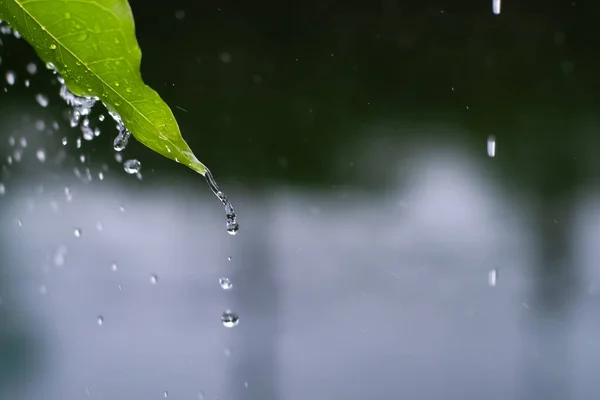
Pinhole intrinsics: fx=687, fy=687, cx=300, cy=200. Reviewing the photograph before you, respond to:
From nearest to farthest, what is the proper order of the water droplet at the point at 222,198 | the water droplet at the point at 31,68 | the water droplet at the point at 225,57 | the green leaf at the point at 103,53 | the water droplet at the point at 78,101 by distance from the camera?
1. the green leaf at the point at 103,53
2. the water droplet at the point at 222,198
3. the water droplet at the point at 78,101
4. the water droplet at the point at 31,68
5. the water droplet at the point at 225,57

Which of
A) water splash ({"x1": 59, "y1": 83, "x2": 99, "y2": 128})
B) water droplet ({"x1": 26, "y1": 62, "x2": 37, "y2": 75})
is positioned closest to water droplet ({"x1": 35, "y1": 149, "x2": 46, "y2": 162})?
water droplet ({"x1": 26, "y1": 62, "x2": 37, "y2": 75})

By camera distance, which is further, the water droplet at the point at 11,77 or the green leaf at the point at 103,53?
the water droplet at the point at 11,77

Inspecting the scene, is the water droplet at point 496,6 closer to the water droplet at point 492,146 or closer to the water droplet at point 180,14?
the water droplet at point 492,146

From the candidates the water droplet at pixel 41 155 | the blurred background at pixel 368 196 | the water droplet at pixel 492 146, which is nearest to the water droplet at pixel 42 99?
the blurred background at pixel 368 196

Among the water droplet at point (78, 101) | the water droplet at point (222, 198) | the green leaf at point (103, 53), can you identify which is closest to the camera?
the green leaf at point (103, 53)

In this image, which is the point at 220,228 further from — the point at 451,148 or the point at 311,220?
the point at 451,148

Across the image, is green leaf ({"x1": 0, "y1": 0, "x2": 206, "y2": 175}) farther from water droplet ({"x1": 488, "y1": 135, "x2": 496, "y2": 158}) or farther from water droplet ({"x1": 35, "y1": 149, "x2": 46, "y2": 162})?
water droplet ({"x1": 488, "y1": 135, "x2": 496, "y2": 158})
